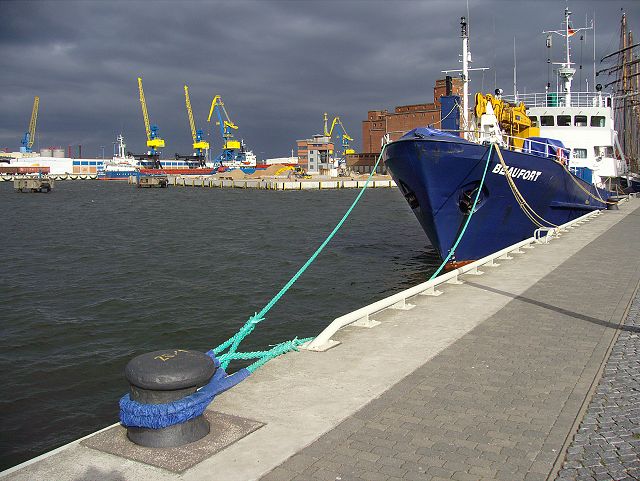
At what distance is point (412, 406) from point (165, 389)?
7.59 ft

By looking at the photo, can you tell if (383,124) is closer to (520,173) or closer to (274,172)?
(274,172)

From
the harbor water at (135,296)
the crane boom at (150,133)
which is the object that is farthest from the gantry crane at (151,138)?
the harbor water at (135,296)

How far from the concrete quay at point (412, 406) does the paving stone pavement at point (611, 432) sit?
0.09m

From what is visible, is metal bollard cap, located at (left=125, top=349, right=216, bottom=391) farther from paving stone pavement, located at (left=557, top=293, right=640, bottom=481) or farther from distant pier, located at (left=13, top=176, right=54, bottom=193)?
distant pier, located at (left=13, top=176, right=54, bottom=193)

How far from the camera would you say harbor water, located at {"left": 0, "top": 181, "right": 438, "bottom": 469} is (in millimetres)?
9359

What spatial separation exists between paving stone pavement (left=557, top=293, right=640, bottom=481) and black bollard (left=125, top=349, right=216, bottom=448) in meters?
2.94

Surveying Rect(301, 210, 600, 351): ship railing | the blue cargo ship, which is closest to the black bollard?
Rect(301, 210, 600, 351): ship railing

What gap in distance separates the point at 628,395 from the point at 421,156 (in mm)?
10889

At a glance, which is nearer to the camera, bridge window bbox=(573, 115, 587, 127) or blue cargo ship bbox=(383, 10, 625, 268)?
blue cargo ship bbox=(383, 10, 625, 268)

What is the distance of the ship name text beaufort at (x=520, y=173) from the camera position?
A: 644 inches

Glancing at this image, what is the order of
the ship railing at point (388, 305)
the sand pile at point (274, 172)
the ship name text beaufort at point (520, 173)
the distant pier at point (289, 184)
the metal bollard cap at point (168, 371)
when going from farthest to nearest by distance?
the sand pile at point (274, 172) → the distant pier at point (289, 184) → the ship name text beaufort at point (520, 173) → the ship railing at point (388, 305) → the metal bollard cap at point (168, 371)

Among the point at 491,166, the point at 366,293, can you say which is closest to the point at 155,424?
the point at 366,293

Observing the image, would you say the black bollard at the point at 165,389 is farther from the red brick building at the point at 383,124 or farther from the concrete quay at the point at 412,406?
the red brick building at the point at 383,124

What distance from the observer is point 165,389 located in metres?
4.61
